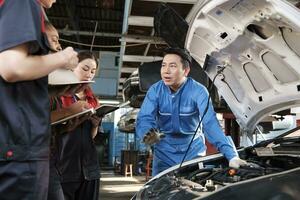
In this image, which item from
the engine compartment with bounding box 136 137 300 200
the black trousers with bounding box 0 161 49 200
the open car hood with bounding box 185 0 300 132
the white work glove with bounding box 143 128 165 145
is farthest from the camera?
the white work glove with bounding box 143 128 165 145

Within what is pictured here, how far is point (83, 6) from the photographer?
7.94 m

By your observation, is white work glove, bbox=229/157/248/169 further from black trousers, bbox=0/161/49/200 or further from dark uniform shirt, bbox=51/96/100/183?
black trousers, bbox=0/161/49/200

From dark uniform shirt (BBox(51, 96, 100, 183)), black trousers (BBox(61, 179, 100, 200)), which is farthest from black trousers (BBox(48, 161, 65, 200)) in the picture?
black trousers (BBox(61, 179, 100, 200))

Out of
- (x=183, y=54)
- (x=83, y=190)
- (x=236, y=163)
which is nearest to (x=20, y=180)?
(x=236, y=163)

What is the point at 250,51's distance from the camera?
8.19 ft

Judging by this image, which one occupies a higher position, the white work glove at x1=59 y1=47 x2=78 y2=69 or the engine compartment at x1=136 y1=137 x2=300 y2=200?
the white work glove at x1=59 y1=47 x2=78 y2=69

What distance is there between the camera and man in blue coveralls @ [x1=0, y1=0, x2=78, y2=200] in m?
1.27

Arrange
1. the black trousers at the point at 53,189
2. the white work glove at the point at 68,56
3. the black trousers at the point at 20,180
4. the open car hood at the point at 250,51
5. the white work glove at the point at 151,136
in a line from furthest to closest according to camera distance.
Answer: the white work glove at the point at 151,136 < the open car hood at the point at 250,51 < the black trousers at the point at 53,189 < the white work glove at the point at 68,56 < the black trousers at the point at 20,180

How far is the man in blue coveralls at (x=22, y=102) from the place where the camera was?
1271mm

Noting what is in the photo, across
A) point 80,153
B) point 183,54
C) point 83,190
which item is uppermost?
point 183,54

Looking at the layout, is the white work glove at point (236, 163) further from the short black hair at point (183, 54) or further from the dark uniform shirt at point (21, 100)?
the dark uniform shirt at point (21, 100)

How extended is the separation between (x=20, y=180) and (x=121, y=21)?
759 cm

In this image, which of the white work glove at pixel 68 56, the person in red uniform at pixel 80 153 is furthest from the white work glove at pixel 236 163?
the white work glove at pixel 68 56

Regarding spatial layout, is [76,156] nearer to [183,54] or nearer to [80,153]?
[80,153]
